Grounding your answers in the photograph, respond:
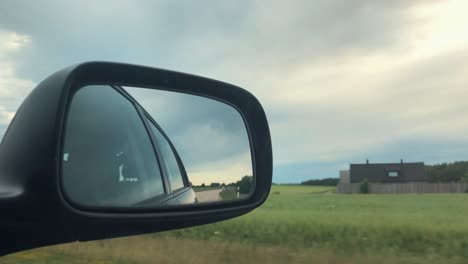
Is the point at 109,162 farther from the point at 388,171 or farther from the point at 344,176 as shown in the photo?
the point at 344,176

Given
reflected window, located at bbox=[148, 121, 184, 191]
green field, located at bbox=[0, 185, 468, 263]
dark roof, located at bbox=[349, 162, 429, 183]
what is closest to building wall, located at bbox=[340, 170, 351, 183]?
dark roof, located at bbox=[349, 162, 429, 183]

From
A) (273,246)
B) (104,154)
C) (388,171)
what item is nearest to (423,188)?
(388,171)

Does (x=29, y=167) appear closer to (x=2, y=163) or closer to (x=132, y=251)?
(x=2, y=163)

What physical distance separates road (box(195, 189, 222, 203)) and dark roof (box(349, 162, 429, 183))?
103 meters

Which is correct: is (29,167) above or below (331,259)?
above

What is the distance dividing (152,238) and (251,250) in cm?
193

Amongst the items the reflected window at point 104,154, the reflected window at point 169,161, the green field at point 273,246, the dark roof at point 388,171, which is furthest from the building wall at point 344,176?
the reflected window at point 104,154

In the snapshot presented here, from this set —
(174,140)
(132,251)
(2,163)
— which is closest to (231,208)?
(174,140)

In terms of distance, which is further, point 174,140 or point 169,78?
point 174,140

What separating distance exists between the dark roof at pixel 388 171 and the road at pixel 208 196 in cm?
10333

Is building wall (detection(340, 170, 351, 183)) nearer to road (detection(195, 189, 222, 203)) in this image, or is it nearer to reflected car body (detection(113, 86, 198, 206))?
reflected car body (detection(113, 86, 198, 206))

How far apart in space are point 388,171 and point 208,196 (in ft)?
354

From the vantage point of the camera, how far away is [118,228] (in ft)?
5.14

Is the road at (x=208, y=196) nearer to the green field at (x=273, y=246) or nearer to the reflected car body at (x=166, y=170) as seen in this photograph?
the reflected car body at (x=166, y=170)
